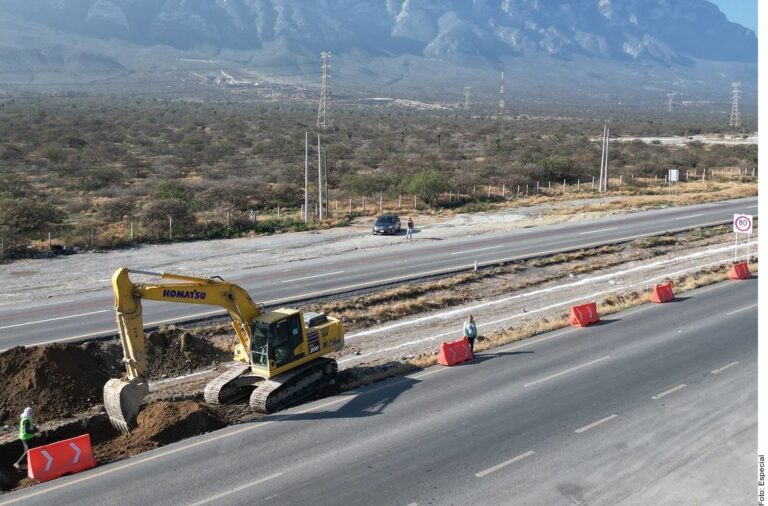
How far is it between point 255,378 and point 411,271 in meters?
17.6

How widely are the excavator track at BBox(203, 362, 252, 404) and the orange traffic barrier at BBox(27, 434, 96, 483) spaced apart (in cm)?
378

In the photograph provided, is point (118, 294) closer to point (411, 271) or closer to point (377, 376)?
point (377, 376)

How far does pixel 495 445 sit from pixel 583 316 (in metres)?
11.4

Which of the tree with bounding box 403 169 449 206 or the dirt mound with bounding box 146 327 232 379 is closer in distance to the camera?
the dirt mound with bounding box 146 327 232 379

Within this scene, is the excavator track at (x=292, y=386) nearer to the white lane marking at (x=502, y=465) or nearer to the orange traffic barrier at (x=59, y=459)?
the orange traffic barrier at (x=59, y=459)

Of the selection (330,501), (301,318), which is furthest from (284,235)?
(330,501)

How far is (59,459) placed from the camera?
49.3 feet

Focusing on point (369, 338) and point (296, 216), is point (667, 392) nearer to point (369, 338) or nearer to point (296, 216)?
point (369, 338)

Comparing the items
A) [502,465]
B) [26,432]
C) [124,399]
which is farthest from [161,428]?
[502,465]

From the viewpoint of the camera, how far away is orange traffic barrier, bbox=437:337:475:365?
71.6 ft

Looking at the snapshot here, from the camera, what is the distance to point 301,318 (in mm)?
18969

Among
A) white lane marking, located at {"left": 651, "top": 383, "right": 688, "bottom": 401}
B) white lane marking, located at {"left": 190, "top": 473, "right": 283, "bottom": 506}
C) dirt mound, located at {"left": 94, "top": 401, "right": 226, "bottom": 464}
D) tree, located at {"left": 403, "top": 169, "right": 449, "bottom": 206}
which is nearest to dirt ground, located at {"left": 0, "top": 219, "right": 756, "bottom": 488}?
dirt mound, located at {"left": 94, "top": 401, "right": 226, "bottom": 464}

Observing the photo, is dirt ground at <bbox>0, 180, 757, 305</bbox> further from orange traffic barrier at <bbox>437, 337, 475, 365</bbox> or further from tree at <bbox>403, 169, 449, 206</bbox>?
orange traffic barrier at <bbox>437, 337, 475, 365</bbox>

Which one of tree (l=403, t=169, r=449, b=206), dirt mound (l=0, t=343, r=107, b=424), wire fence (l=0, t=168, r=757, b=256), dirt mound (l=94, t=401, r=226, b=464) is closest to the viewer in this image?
dirt mound (l=94, t=401, r=226, b=464)
